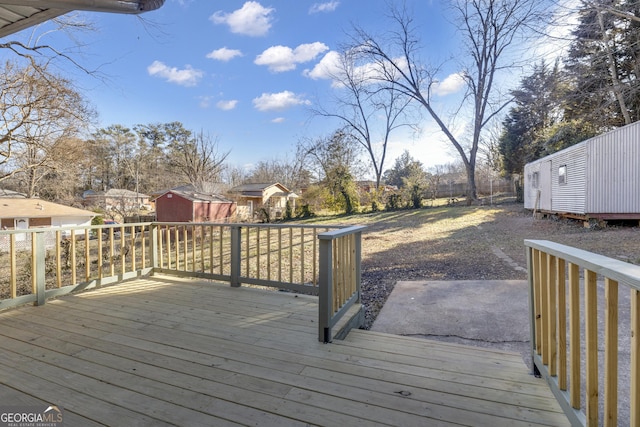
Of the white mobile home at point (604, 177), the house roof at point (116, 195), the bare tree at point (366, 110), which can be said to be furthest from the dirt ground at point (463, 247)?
the house roof at point (116, 195)

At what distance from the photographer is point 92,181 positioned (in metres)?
26.1

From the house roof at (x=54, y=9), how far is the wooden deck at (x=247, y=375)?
94.2 inches

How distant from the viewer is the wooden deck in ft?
4.73

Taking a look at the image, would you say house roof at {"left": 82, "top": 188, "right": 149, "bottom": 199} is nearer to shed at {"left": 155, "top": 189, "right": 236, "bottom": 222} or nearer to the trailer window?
shed at {"left": 155, "top": 189, "right": 236, "bottom": 222}

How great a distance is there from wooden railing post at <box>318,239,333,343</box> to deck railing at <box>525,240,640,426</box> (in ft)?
4.14

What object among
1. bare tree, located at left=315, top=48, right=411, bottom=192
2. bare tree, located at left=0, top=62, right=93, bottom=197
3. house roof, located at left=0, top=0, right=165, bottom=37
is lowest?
house roof, located at left=0, top=0, right=165, bottom=37

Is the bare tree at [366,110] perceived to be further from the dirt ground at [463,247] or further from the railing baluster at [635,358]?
the railing baluster at [635,358]

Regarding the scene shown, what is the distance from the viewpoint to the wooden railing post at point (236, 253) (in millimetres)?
3553

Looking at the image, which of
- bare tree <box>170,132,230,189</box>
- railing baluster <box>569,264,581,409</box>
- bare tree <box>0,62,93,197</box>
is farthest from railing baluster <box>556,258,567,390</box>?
bare tree <box>170,132,230,189</box>

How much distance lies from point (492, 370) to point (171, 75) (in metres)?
17.7

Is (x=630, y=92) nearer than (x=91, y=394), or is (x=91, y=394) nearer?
(x=91, y=394)

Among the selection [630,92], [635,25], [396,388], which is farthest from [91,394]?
[635,25]

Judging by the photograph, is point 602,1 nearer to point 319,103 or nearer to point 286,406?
point 286,406

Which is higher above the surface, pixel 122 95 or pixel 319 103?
pixel 319 103
